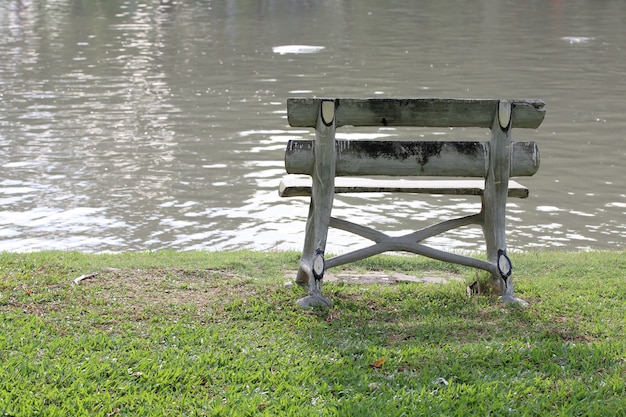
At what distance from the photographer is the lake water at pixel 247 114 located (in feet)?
39.7

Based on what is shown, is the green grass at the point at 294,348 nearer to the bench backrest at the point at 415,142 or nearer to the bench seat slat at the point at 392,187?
the bench seat slat at the point at 392,187

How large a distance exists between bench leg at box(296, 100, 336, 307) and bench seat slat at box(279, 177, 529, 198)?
0.18 meters

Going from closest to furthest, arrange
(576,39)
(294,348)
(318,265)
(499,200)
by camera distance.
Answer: (294,348) < (318,265) < (499,200) < (576,39)

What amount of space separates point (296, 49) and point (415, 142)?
2478 centimetres

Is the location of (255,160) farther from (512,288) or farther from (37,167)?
(512,288)

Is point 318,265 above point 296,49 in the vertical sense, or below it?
above

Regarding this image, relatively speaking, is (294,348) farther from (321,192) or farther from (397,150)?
(397,150)

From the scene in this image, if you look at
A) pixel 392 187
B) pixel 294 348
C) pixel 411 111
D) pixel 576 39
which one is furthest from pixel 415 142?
pixel 576 39

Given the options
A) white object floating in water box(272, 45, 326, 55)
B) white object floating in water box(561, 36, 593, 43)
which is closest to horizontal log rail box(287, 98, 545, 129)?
white object floating in water box(272, 45, 326, 55)

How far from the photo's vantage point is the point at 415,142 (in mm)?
6523

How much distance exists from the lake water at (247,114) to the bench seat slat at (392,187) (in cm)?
393

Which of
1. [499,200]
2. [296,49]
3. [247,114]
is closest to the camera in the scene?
[499,200]

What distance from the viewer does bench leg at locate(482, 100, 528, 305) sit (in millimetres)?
6457

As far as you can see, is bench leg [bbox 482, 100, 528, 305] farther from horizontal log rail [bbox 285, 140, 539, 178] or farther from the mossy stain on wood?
the mossy stain on wood
